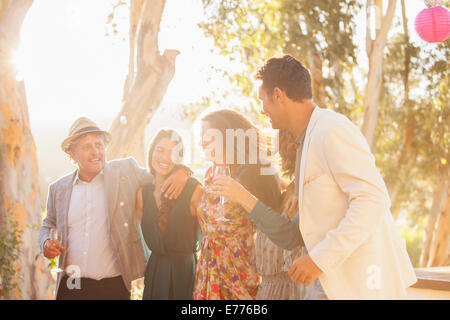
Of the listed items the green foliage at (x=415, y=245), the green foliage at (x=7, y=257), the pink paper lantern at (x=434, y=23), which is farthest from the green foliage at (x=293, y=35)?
the green foliage at (x=415, y=245)

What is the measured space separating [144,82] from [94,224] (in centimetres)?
362

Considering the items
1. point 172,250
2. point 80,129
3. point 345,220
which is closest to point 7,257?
point 80,129

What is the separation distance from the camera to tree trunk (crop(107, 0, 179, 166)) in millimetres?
7289

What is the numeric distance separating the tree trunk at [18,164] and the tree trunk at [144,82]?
1141 mm

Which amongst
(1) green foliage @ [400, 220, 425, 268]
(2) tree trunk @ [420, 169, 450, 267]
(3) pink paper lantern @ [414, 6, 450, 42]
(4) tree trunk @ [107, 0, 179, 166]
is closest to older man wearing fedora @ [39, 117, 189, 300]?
(4) tree trunk @ [107, 0, 179, 166]

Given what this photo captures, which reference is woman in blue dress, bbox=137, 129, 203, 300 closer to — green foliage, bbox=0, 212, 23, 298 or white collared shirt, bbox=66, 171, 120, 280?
white collared shirt, bbox=66, 171, 120, 280

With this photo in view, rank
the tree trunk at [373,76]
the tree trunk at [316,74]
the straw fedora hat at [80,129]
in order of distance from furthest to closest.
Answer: the tree trunk at [316,74], the tree trunk at [373,76], the straw fedora hat at [80,129]

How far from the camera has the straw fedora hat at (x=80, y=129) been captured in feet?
13.1

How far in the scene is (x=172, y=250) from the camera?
12.8 ft

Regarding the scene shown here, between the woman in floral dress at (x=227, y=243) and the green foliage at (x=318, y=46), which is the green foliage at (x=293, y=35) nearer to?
the green foliage at (x=318, y=46)

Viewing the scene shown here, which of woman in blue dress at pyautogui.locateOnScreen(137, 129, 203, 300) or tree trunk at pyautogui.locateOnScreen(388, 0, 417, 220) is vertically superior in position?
tree trunk at pyautogui.locateOnScreen(388, 0, 417, 220)

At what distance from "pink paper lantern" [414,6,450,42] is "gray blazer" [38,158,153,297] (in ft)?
13.9
